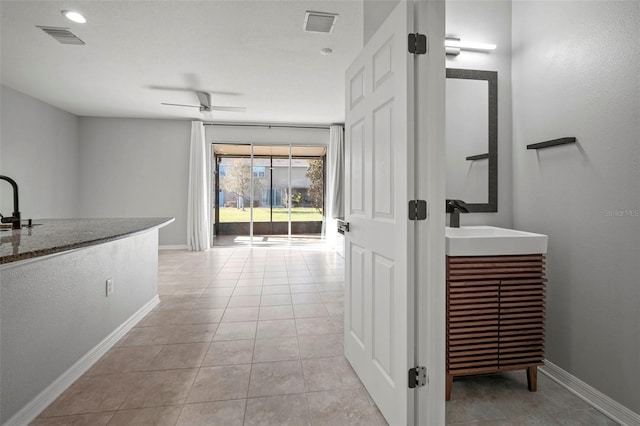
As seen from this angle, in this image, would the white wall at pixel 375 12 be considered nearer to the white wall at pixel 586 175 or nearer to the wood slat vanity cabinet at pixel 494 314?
the white wall at pixel 586 175

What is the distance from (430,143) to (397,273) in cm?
61

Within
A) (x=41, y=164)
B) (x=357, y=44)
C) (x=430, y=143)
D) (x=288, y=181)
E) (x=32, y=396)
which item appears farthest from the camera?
(x=288, y=181)

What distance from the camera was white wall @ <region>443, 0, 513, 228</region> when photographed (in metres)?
2.32

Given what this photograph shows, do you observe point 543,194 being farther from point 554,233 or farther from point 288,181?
point 288,181

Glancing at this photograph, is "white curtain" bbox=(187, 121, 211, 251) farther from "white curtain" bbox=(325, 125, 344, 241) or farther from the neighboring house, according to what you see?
"white curtain" bbox=(325, 125, 344, 241)

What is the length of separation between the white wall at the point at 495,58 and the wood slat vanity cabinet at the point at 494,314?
545mm

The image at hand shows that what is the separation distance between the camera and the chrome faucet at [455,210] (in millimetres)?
2174

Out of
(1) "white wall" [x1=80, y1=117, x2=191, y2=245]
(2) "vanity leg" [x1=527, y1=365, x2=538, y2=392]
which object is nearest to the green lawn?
(1) "white wall" [x1=80, y1=117, x2=191, y2=245]

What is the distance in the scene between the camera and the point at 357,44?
3.62 meters

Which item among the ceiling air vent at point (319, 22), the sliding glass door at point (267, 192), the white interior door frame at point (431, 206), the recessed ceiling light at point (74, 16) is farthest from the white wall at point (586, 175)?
the sliding glass door at point (267, 192)

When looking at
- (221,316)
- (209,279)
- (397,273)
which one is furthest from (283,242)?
(397,273)

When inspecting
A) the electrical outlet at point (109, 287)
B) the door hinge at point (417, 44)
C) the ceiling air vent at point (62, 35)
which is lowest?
the electrical outlet at point (109, 287)

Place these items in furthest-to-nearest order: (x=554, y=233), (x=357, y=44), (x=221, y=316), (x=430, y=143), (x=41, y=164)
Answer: (x=41, y=164)
(x=357, y=44)
(x=221, y=316)
(x=554, y=233)
(x=430, y=143)

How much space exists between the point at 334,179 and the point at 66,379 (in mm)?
6227
